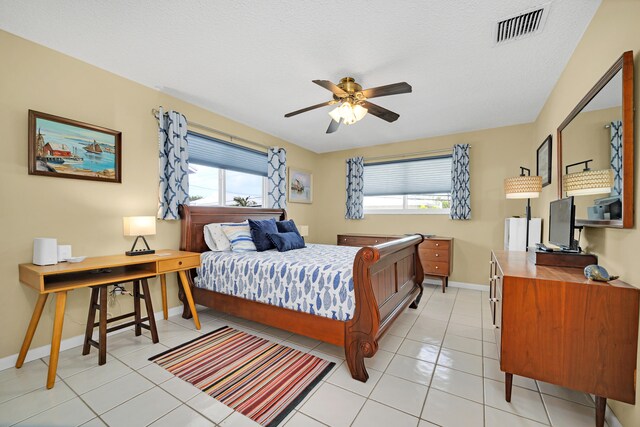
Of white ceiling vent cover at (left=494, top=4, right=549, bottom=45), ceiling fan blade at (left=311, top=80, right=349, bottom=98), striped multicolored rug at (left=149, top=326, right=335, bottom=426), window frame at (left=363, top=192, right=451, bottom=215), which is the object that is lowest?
striped multicolored rug at (left=149, top=326, right=335, bottom=426)

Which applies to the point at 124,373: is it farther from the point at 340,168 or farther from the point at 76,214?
the point at 340,168

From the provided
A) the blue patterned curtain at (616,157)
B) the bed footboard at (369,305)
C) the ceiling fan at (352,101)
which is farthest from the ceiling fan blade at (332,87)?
the blue patterned curtain at (616,157)

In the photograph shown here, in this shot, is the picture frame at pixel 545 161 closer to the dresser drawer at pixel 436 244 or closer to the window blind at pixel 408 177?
the window blind at pixel 408 177

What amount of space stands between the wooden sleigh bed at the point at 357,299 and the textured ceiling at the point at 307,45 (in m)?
1.58

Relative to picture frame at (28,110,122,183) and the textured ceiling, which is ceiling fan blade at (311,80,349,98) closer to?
the textured ceiling

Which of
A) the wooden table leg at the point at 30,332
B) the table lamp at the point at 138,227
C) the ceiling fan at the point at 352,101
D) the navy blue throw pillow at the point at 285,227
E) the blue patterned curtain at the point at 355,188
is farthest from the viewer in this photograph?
the blue patterned curtain at the point at 355,188

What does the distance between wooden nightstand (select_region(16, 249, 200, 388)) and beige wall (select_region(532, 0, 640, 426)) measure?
3260mm

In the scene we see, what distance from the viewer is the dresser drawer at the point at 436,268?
411cm

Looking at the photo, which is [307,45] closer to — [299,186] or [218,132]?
[218,132]

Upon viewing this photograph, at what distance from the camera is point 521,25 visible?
195 centimetres

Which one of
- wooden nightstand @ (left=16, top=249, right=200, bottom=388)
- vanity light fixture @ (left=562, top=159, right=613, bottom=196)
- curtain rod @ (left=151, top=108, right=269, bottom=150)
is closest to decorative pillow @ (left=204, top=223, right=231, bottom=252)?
wooden nightstand @ (left=16, top=249, right=200, bottom=388)

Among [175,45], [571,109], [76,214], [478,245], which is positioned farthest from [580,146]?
[76,214]

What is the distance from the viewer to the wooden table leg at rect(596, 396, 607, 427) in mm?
1396

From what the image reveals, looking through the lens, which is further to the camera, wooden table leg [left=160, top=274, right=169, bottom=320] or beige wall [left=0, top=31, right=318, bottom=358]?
wooden table leg [left=160, top=274, right=169, bottom=320]
